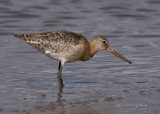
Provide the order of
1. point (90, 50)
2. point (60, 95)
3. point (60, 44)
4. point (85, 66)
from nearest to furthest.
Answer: point (60, 95) < point (60, 44) < point (90, 50) < point (85, 66)

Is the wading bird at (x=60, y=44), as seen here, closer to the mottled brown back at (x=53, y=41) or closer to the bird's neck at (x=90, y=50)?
the mottled brown back at (x=53, y=41)

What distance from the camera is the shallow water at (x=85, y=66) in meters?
7.98

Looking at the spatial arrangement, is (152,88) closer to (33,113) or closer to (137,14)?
(33,113)

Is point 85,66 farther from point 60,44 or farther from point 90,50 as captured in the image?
point 60,44

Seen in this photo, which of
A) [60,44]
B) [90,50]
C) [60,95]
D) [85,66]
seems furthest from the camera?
[85,66]

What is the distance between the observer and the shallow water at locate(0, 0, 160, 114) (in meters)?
7.98

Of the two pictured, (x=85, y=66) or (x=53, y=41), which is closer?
(x=53, y=41)

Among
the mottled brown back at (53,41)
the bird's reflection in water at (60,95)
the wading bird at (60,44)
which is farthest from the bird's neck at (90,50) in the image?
the bird's reflection in water at (60,95)

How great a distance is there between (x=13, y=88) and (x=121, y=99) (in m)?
1.94

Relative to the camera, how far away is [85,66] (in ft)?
35.3

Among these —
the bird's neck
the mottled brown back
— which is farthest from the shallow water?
the mottled brown back

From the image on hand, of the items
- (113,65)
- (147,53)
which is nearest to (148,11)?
(147,53)

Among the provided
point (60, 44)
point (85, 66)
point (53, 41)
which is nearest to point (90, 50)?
point (60, 44)

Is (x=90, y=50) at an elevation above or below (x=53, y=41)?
below
